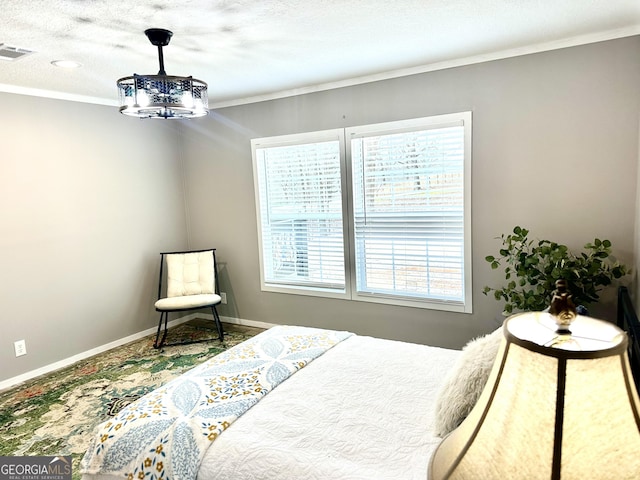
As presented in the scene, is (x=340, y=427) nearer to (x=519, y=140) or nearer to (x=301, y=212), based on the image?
(x=519, y=140)

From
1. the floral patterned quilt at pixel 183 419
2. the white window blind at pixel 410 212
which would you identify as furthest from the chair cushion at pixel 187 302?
the floral patterned quilt at pixel 183 419

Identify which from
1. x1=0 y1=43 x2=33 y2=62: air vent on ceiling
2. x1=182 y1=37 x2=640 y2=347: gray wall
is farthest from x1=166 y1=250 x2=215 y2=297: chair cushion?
x1=0 y1=43 x2=33 y2=62: air vent on ceiling

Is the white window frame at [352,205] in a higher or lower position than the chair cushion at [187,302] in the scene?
higher

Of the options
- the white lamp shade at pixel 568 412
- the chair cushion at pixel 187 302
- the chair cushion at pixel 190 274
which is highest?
the white lamp shade at pixel 568 412

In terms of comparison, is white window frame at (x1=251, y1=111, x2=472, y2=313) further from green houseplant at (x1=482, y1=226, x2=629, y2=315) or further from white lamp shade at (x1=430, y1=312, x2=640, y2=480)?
white lamp shade at (x1=430, y1=312, x2=640, y2=480)

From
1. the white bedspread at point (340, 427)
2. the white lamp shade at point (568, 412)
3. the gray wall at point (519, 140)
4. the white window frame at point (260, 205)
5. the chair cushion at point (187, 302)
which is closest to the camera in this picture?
the white lamp shade at point (568, 412)

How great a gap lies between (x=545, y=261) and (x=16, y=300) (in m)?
4.17

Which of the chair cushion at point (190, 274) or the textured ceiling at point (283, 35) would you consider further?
the chair cushion at point (190, 274)

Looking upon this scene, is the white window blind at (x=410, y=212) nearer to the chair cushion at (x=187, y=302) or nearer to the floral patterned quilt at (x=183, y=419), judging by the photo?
the chair cushion at (x=187, y=302)

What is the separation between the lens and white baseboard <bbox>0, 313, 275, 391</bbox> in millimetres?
3619

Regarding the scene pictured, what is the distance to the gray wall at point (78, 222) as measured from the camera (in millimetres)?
3598

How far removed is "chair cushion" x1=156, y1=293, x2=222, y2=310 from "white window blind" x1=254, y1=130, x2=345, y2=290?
0.61 meters

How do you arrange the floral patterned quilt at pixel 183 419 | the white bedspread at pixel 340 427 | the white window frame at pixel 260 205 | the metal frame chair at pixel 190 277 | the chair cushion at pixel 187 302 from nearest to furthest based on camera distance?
the white bedspread at pixel 340 427, the floral patterned quilt at pixel 183 419, the white window frame at pixel 260 205, the chair cushion at pixel 187 302, the metal frame chair at pixel 190 277

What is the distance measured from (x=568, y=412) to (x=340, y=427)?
128 cm
